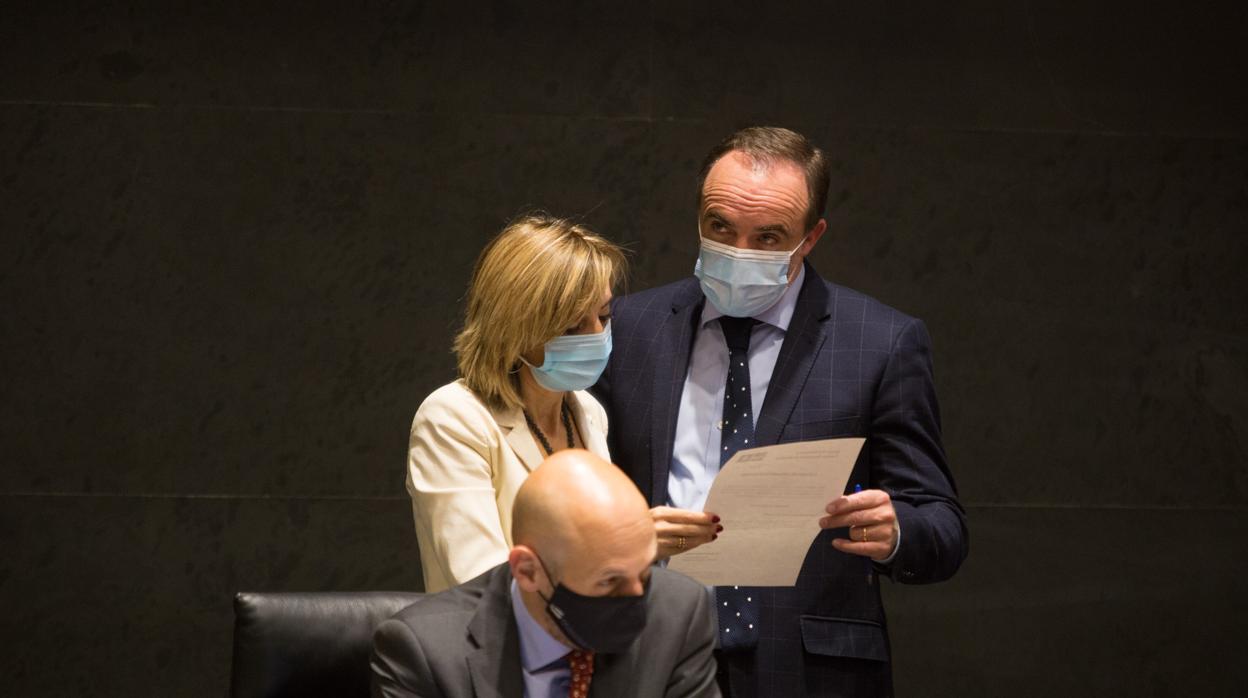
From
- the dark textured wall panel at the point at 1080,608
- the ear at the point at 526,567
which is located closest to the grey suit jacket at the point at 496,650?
the ear at the point at 526,567

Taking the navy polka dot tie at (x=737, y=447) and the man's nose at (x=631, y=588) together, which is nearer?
the man's nose at (x=631, y=588)

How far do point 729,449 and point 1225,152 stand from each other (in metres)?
2.55

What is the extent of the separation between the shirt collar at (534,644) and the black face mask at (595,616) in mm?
91

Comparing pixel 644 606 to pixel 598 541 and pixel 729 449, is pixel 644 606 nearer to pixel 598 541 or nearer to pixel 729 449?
pixel 598 541

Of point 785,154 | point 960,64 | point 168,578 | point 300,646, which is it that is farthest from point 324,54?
point 300,646

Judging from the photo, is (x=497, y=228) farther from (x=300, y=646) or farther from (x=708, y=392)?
(x=300, y=646)

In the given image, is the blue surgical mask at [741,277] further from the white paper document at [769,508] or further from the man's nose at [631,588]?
the man's nose at [631,588]

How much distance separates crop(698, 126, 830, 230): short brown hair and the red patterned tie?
1.06 metres

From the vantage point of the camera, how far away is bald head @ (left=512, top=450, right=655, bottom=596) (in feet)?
6.09

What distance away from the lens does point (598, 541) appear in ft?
6.11

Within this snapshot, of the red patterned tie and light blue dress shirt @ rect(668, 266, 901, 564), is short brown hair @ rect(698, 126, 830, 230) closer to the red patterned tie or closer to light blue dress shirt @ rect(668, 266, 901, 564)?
light blue dress shirt @ rect(668, 266, 901, 564)

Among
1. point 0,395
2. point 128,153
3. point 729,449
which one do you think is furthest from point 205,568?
point 729,449

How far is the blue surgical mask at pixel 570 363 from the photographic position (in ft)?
8.07

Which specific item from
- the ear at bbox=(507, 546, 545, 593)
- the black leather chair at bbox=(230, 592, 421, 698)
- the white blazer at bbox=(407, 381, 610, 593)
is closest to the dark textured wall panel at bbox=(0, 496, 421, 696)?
the white blazer at bbox=(407, 381, 610, 593)
